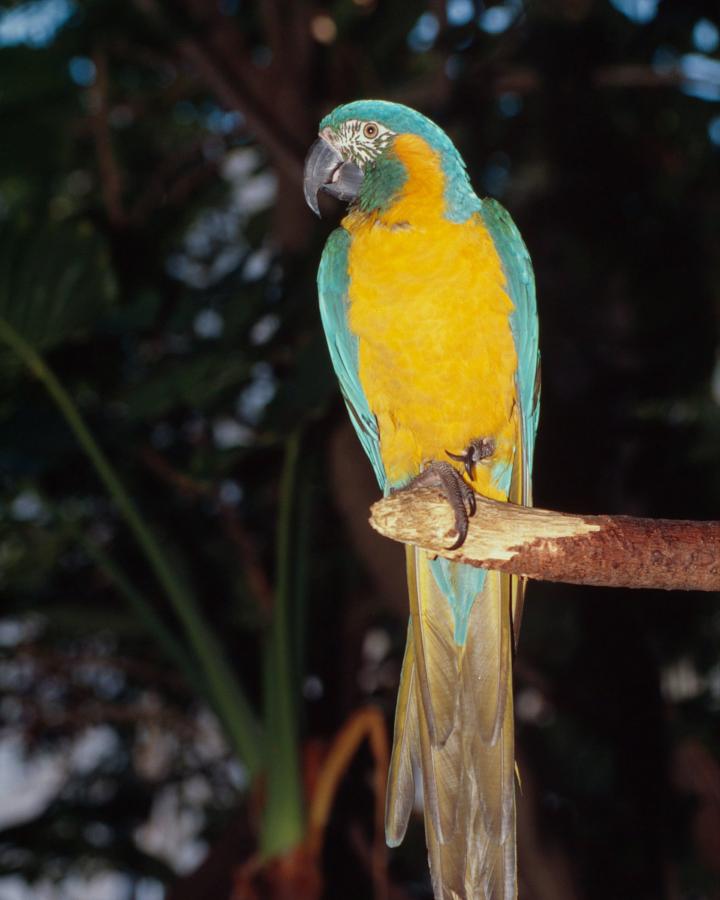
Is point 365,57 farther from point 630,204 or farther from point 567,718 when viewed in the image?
point 567,718

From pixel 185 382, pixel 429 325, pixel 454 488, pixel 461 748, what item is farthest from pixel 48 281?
pixel 461 748

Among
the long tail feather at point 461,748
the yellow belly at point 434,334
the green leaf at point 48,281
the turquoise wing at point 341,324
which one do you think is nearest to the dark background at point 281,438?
the green leaf at point 48,281

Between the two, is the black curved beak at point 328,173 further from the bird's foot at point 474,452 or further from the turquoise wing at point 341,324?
the bird's foot at point 474,452

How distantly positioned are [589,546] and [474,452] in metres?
0.33

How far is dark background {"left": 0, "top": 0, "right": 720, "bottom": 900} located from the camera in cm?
160

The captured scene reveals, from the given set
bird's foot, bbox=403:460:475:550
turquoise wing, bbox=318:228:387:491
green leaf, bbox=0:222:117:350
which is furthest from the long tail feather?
green leaf, bbox=0:222:117:350

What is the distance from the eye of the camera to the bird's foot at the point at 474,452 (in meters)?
1.23

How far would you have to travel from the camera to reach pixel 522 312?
1215 mm

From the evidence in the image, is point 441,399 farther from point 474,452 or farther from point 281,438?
point 281,438

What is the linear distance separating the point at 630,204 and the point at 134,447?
166 cm

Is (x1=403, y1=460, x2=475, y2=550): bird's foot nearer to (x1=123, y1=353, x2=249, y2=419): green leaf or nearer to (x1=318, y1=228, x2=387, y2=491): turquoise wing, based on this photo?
(x1=318, y1=228, x2=387, y2=491): turquoise wing

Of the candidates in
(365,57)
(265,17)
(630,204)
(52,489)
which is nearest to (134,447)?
(52,489)

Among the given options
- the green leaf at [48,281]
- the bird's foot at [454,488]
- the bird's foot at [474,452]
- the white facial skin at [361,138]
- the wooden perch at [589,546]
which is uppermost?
the white facial skin at [361,138]

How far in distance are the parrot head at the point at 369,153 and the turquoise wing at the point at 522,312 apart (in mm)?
81
